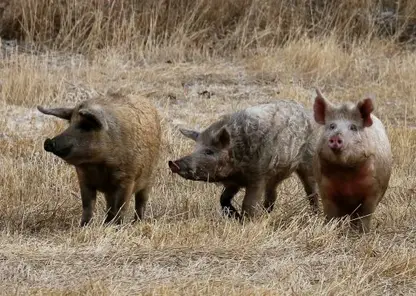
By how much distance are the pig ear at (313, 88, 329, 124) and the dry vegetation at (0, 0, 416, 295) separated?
32.7 inches

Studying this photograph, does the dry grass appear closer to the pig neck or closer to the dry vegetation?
the dry vegetation

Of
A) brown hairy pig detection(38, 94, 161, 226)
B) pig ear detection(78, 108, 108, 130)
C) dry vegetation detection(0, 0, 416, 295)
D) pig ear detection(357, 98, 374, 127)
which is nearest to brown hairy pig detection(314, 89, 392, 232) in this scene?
pig ear detection(357, 98, 374, 127)

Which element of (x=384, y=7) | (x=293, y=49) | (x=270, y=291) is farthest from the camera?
(x=384, y=7)

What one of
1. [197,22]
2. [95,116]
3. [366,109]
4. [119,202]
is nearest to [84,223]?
[119,202]

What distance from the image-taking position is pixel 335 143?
28.4 ft

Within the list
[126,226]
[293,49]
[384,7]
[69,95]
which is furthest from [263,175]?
[384,7]

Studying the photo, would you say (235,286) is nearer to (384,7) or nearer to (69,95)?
(69,95)

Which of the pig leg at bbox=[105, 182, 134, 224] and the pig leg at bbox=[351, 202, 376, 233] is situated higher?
the pig leg at bbox=[351, 202, 376, 233]

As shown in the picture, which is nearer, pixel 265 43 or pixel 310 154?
pixel 310 154

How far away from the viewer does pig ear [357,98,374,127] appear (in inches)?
352

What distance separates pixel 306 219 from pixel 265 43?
8.65 metres

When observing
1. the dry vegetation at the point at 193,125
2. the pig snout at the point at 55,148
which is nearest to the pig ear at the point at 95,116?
the pig snout at the point at 55,148

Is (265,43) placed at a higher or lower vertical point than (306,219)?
lower

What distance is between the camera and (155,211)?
10.4 metres
